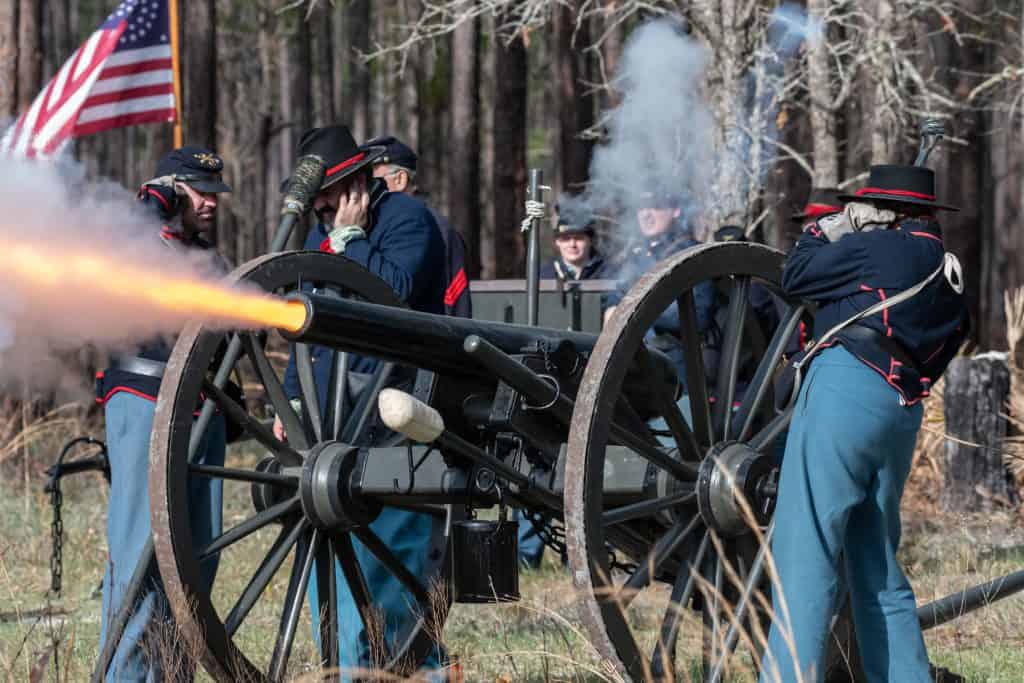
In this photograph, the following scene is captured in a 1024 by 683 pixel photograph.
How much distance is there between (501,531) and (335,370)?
3.74 ft

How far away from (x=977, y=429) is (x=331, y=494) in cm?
628

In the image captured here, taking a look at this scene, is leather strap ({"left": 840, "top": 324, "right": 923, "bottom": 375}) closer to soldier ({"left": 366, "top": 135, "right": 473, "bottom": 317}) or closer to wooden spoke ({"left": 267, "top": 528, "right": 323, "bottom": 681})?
wooden spoke ({"left": 267, "top": 528, "right": 323, "bottom": 681})

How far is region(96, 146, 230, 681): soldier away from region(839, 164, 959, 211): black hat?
7.71 feet

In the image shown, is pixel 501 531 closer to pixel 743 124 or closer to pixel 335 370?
pixel 335 370

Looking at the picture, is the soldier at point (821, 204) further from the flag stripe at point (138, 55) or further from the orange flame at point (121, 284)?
the flag stripe at point (138, 55)

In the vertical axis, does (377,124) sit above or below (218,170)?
above

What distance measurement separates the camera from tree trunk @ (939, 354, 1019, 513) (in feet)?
33.0

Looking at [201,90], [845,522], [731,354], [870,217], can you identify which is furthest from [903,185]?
[201,90]

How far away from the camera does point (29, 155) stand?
9.55 metres

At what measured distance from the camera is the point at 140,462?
536cm

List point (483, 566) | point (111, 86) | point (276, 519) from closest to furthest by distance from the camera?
point (483, 566), point (276, 519), point (111, 86)

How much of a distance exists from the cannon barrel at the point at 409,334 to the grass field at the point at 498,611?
809mm

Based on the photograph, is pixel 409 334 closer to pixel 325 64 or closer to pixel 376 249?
pixel 376 249

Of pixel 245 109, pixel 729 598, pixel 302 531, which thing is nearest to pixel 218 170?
pixel 302 531
